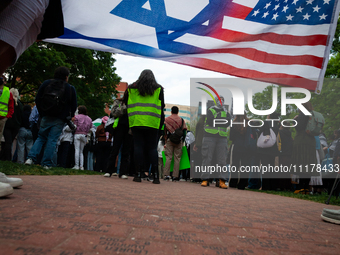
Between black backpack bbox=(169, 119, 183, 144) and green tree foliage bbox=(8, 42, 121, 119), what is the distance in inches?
557

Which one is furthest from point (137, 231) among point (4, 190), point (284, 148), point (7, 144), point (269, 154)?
point (7, 144)

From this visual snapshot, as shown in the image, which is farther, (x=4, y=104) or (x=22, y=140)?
(x=22, y=140)

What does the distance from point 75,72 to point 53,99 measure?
1906cm

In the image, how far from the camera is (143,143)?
6367 millimetres

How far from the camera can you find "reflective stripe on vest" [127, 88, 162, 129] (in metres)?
6.03

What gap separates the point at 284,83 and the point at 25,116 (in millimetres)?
8869

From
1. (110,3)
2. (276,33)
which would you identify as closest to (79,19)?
(110,3)

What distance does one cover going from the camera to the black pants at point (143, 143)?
6207 millimetres

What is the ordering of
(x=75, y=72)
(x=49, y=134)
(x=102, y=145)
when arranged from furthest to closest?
1. (x=75, y=72)
2. (x=102, y=145)
3. (x=49, y=134)

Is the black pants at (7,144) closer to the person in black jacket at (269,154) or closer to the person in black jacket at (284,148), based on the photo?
the person in black jacket at (269,154)

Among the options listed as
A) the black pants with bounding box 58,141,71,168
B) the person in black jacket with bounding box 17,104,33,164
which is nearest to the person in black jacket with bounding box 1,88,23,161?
the person in black jacket with bounding box 17,104,33,164

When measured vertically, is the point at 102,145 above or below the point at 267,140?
below

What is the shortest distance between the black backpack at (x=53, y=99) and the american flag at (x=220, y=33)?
3168mm

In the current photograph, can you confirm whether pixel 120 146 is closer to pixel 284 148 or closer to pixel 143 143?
pixel 143 143
